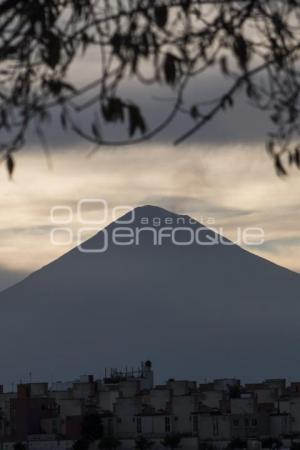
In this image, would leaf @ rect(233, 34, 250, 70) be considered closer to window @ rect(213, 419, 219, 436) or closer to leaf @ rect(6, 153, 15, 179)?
leaf @ rect(6, 153, 15, 179)

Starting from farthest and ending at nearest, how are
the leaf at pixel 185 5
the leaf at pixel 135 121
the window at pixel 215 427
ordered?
the window at pixel 215 427 → the leaf at pixel 185 5 → the leaf at pixel 135 121

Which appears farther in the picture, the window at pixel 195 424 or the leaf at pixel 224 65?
the window at pixel 195 424

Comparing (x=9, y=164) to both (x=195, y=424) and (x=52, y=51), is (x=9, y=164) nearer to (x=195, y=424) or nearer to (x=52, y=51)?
(x=52, y=51)

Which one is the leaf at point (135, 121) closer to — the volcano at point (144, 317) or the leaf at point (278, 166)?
the leaf at point (278, 166)

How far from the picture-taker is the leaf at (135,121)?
11203mm

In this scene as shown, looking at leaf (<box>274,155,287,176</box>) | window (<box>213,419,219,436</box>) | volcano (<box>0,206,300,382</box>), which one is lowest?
leaf (<box>274,155,287,176</box>)

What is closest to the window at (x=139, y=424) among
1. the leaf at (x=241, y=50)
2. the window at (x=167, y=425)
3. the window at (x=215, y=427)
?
the window at (x=167, y=425)

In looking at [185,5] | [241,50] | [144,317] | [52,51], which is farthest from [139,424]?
[144,317]

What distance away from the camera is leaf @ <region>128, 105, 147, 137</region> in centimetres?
1120

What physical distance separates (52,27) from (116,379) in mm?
69521

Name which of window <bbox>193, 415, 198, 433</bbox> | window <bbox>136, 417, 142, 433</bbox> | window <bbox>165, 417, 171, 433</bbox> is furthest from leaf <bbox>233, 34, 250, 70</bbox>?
window <bbox>136, 417, 142, 433</bbox>

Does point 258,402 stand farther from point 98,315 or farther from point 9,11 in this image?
point 98,315

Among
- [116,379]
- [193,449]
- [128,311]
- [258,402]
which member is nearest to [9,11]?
[193,449]

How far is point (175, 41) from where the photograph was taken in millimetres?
11906
